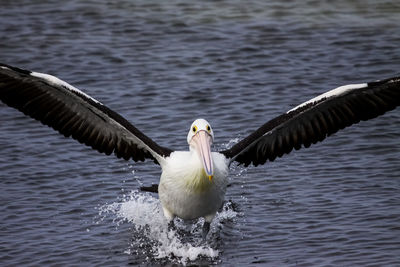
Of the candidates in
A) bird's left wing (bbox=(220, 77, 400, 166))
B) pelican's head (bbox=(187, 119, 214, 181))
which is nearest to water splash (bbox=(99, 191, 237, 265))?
bird's left wing (bbox=(220, 77, 400, 166))

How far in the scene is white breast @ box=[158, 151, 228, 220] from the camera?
9133mm

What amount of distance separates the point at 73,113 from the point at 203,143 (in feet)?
5.88

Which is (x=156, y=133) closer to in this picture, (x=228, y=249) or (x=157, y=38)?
(x=228, y=249)

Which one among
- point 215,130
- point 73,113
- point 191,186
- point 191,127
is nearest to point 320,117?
point 191,127

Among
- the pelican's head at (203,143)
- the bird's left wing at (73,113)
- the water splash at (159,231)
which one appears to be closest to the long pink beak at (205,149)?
the pelican's head at (203,143)

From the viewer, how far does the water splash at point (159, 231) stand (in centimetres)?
939

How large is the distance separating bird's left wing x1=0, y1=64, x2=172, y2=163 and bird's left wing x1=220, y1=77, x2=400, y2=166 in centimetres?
108

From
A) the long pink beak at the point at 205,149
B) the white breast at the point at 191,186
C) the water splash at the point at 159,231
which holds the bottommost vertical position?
the water splash at the point at 159,231

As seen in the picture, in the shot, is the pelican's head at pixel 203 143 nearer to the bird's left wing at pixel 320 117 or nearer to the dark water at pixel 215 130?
the bird's left wing at pixel 320 117

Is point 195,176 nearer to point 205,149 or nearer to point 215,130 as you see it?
point 205,149

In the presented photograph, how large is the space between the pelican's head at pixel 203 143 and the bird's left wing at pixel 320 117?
0.86 m

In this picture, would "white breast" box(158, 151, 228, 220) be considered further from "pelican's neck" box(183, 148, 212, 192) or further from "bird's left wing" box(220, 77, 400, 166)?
"bird's left wing" box(220, 77, 400, 166)

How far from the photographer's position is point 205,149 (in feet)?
28.6

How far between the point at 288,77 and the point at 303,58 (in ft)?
3.59
